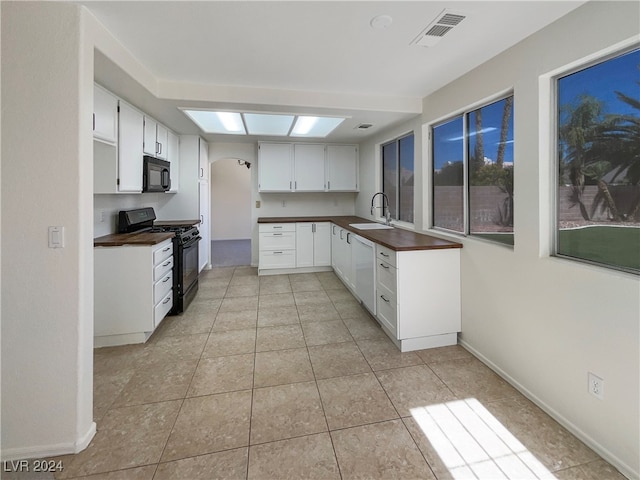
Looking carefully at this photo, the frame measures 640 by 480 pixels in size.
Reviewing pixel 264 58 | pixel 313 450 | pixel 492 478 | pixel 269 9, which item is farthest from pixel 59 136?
pixel 492 478

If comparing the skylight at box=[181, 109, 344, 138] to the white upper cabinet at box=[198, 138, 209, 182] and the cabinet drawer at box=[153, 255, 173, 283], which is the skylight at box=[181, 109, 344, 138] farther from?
the cabinet drawer at box=[153, 255, 173, 283]

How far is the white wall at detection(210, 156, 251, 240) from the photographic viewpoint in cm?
877

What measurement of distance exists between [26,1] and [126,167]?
160 centimetres

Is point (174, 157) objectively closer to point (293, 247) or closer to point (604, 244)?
point (293, 247)

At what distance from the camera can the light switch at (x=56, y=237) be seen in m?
1.58

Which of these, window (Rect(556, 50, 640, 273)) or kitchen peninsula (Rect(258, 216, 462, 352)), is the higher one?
window (Rect(556, 50, 640, 273))

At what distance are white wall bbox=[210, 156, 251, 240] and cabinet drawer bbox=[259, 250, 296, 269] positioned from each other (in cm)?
413

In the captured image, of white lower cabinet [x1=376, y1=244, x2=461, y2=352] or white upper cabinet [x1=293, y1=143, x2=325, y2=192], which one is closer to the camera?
white lower cabinet [x1=376, y1=244, x2=461, y2=352]

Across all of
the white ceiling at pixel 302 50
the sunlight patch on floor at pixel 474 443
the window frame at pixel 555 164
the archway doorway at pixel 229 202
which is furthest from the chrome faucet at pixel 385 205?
the archway doorway at pixel 229 202

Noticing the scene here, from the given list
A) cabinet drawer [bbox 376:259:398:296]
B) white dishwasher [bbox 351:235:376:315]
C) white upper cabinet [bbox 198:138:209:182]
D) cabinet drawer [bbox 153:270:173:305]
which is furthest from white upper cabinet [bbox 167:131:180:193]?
→ cabinet drawer [bbox 376:259:398:296]

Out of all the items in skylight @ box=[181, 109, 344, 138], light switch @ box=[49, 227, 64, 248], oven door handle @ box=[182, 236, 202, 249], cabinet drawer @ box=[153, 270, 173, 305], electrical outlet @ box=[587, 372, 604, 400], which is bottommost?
electrical outlet @ box=[587, 372, 604, 400]

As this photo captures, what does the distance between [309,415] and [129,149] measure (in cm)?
292

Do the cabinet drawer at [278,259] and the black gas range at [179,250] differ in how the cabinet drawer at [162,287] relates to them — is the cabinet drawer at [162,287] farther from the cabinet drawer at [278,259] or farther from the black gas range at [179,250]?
the cabinet drawer at [278,259]

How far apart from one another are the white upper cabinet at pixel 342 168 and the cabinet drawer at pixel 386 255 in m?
2.65
